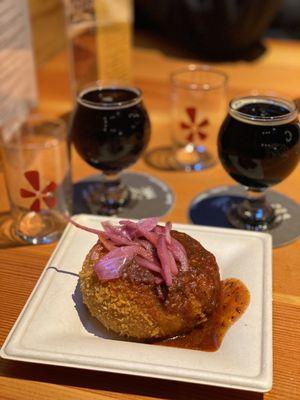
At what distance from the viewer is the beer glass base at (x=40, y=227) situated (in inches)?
36.9

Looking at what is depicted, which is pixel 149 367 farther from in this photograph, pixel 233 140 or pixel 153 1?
pixel 153 1

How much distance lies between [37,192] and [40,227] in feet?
0.24

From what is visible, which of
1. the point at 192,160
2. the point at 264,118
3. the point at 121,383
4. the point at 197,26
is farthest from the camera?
the point at 197,26

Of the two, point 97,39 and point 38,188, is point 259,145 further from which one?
point 97,39

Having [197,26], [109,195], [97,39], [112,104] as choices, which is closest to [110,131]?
[112,104]

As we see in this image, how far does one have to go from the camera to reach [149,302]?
2.21 feet

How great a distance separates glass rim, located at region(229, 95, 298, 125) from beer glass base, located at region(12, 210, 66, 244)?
1.27 ft

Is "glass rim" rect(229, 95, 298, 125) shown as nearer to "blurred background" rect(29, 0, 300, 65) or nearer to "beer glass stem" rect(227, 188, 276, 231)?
"beer glass stem" rect(227, 188, 276, 231)

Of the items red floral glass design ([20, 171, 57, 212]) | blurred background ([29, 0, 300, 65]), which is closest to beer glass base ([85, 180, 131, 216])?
red floral glass design ([20, 171, 57, 212])

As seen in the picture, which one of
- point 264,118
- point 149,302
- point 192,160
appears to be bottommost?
point 192,160

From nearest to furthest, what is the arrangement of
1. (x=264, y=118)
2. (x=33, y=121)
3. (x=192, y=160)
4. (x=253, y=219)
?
1. (x=264, y=118)
2. (x=253, y=219)
3. (x=192, y=160)
4. (x=33, y=121)

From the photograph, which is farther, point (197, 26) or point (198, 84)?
point (197, 26)

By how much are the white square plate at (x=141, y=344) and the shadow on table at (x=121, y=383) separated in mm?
41

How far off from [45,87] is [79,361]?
45.9 inches
